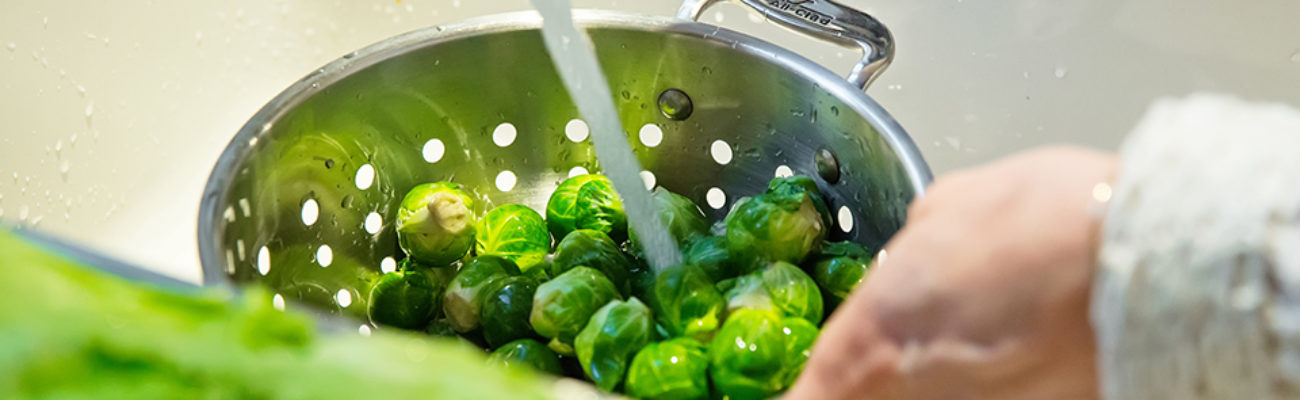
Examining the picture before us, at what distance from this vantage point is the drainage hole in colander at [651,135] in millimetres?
1212

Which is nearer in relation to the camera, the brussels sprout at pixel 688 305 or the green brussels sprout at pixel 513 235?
the brussels sprout at pixel 688 305

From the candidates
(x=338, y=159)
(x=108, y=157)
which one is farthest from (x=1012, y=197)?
(x=108, y=157)

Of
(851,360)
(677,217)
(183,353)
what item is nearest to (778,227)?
(677,217)

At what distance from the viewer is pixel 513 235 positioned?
47.2 inches

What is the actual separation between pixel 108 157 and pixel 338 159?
17.5 inches

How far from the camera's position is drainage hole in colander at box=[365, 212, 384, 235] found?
1177mm

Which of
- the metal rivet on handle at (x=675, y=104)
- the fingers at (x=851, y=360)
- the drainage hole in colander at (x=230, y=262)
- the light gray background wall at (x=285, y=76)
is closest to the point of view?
the fingers at (x=851, y=360)

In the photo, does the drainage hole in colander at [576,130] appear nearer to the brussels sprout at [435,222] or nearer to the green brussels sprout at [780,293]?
the brussels sprout at [435,222]

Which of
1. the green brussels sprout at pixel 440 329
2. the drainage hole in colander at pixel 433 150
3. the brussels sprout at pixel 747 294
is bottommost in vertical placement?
the green brussels sprout at pixel 440 329

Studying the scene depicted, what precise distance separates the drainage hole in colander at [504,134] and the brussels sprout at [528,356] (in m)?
0.28

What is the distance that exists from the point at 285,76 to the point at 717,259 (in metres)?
0.79

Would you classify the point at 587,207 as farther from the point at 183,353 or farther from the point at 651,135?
the point at 183,353

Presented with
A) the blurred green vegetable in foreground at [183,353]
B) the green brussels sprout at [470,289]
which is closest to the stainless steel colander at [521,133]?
the green brussels sprout at [470,289]

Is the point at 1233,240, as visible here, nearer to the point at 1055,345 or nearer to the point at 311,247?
the point at 1055,345
